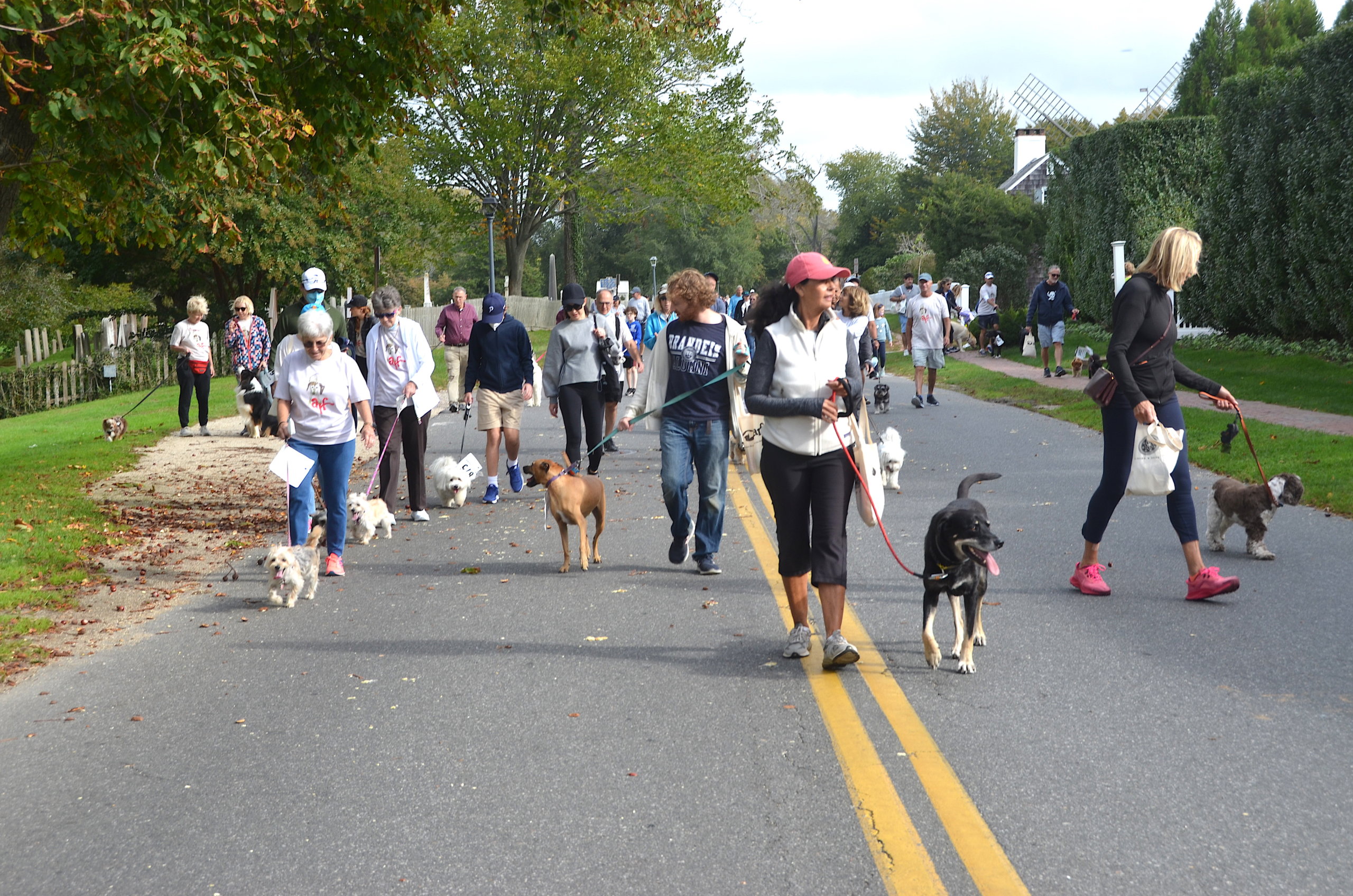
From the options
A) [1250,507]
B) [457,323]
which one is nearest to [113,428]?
[457,323]

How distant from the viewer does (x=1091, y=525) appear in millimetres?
7465

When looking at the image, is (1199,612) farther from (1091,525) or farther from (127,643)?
(127,643)

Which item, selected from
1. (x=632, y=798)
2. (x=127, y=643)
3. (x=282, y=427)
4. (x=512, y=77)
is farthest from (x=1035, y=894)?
(x=512, y=77)

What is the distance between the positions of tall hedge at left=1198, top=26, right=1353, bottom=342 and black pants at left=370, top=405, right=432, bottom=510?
656 inches

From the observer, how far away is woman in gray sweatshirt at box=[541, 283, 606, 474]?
11.4 meters

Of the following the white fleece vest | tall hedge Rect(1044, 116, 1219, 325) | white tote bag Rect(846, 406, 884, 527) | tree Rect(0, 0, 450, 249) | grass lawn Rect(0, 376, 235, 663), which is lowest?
grass lawn Rect(0, 376, 235, 663)

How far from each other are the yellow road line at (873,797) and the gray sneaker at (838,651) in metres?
0.07

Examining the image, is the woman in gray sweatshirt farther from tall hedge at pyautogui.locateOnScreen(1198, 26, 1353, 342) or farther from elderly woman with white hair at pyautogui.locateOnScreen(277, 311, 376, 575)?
tall hedge at pyautogui.locateOnScreen(1198, 26, 1353, 342)

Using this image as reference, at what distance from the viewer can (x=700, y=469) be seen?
8.36m

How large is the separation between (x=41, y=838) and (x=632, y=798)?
2050 millimetres

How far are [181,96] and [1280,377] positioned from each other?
727 inches

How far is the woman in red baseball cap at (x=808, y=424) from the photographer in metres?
5.81

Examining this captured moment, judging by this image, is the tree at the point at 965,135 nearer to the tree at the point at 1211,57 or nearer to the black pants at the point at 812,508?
the tree at the point at 1211,57

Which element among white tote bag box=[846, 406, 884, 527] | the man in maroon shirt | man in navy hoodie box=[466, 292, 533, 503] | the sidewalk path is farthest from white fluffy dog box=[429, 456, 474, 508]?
the sidewalk path
